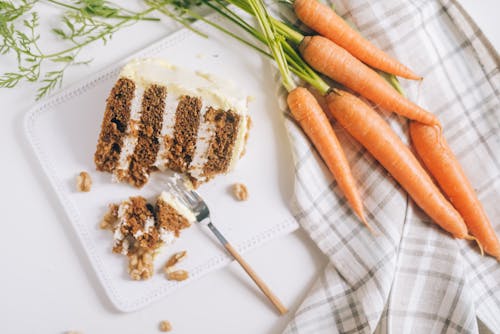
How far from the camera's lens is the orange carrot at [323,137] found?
2.51 metres

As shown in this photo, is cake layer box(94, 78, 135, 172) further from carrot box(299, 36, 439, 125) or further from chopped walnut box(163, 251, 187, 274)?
carrot box(299, 36, 439, 125)

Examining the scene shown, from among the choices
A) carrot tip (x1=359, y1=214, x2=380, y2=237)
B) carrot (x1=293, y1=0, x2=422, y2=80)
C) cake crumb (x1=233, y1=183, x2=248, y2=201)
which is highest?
carrot (x1=293, y1=0, x2=422, y2=80)

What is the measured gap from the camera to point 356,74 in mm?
2594

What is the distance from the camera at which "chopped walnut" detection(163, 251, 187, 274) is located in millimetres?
2535

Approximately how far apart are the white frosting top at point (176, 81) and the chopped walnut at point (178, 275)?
2.68 feet

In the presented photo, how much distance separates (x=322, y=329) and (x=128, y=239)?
3.42 feet

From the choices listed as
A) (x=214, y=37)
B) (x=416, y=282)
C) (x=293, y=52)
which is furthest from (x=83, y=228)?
(x=416, y=282)

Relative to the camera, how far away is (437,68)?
8.71 ft

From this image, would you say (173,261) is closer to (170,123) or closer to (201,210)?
(201,210)

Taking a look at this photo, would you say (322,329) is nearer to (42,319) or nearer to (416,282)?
(416,282)

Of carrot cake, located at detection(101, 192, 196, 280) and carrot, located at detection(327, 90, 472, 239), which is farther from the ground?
carrot, located at detection(327, 90, 472, 239)

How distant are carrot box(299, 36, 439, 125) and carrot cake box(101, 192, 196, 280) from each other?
38.4 inches

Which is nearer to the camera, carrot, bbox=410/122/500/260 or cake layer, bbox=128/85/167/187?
cake layer, bbox=128/85/167/187

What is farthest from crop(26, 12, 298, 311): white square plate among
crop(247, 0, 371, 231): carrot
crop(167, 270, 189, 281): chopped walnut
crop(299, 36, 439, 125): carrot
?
crop(299, 36, 439, 125): carrot
